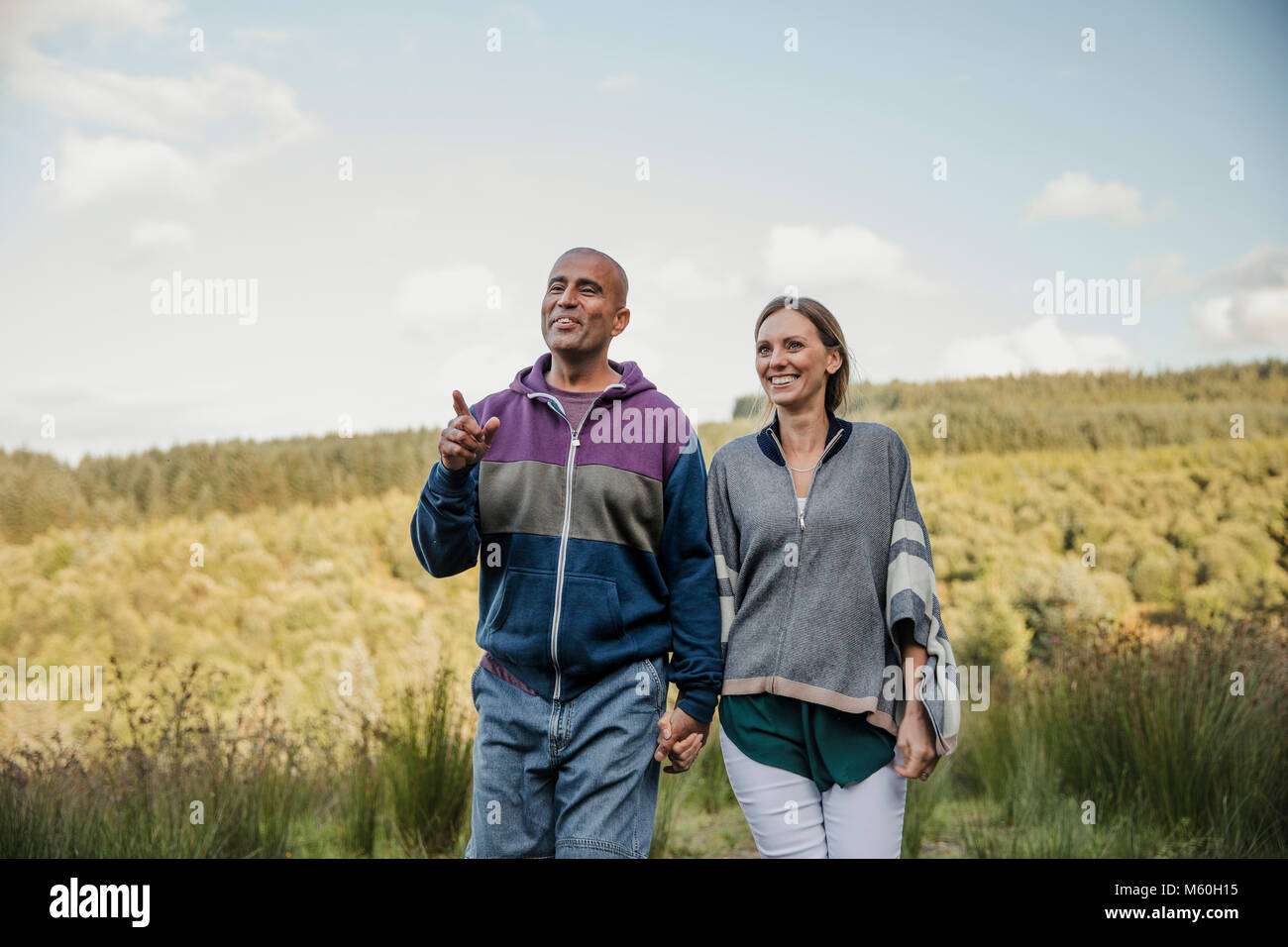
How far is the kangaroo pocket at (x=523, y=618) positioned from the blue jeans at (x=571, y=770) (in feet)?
0.33

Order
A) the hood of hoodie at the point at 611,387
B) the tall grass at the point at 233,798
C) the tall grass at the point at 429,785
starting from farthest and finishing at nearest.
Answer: the tall grass at the point at 429,785 < the tall grass at the point at 233,798 < the hood of hoodie at the point at 611,387

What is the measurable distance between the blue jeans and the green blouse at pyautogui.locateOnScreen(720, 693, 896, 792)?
10.0 inches

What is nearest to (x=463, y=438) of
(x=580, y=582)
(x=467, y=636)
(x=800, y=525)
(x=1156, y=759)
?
(x=580, y=582)

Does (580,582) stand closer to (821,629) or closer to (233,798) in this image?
(821,629)

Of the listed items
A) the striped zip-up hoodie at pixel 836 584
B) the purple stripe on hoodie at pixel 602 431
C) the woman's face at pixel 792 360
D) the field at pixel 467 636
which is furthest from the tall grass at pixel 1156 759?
the purple stripe on hoodie at pixel 602 431

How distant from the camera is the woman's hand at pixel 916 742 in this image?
2.07m

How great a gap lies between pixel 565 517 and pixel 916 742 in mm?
1034

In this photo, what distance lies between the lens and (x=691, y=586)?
7.09 ft

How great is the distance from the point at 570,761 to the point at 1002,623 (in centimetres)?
753
